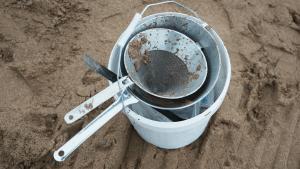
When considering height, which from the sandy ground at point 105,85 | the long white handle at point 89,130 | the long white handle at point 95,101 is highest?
the long white handle at point 95,101

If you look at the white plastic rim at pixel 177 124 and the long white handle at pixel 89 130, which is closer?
the long white handle at pixel 89 130

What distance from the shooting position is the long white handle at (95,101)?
3.28 ft

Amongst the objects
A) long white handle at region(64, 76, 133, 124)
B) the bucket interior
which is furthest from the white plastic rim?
long white handle at region(64, 76, 133, 124)

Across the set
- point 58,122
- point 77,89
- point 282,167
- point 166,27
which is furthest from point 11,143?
point 282,167

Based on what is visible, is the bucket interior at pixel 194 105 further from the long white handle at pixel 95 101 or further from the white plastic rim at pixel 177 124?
the long white handle at pixel 95 101

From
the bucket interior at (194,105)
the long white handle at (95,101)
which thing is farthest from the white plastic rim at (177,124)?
the long white handle at (95,101)

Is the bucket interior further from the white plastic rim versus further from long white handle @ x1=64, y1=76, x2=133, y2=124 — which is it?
long white handle @ x1=64, y1=76, x2=133, y2=124

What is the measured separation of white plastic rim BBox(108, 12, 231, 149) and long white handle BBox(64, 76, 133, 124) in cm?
12

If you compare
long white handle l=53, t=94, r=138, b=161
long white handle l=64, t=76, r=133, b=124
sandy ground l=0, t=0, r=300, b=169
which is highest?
long white handle l=64, t=76, r=133, b=124

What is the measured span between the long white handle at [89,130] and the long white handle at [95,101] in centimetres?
4

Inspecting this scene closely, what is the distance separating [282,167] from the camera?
58.5 inches

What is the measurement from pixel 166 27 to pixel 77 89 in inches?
22.7

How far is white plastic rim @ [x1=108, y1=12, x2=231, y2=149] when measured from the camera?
1.15 metres

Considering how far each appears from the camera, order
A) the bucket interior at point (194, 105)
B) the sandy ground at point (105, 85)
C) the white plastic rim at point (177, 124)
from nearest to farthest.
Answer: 1. the white plastic rim at point (177, 124)
2. the bucket interior at point (194, 105)
3. the sandy ground at point (105, 85)
